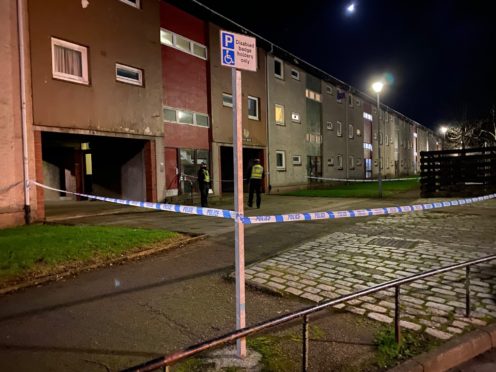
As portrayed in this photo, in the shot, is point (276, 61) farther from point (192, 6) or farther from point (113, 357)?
point (113, 357)

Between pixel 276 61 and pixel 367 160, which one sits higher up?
pixel 276 61

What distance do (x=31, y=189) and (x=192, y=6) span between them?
1077 centimetres

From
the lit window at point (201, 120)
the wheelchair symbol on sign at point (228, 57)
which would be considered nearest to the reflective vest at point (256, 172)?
the lit window at point (201, 120)

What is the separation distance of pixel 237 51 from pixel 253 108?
17.9 metres

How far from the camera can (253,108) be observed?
20750mm

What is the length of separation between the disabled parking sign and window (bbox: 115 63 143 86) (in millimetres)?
10776

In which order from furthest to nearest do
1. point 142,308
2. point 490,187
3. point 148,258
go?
point 490,187 < point 148,258 < point 142,308

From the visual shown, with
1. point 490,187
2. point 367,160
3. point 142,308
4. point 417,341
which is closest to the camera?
point 417,341

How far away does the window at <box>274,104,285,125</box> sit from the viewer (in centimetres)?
2239

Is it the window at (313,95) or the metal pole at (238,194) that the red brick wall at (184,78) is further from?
the metal pole at (238,194)

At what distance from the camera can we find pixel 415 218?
34.7ft

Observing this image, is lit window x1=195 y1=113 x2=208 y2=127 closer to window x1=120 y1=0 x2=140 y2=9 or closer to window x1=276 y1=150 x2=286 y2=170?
window x1=120 y1=0 x2=140 y2=9

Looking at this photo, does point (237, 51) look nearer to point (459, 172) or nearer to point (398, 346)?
point (398, 346)

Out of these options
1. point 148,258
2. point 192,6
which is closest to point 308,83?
point 192,6
